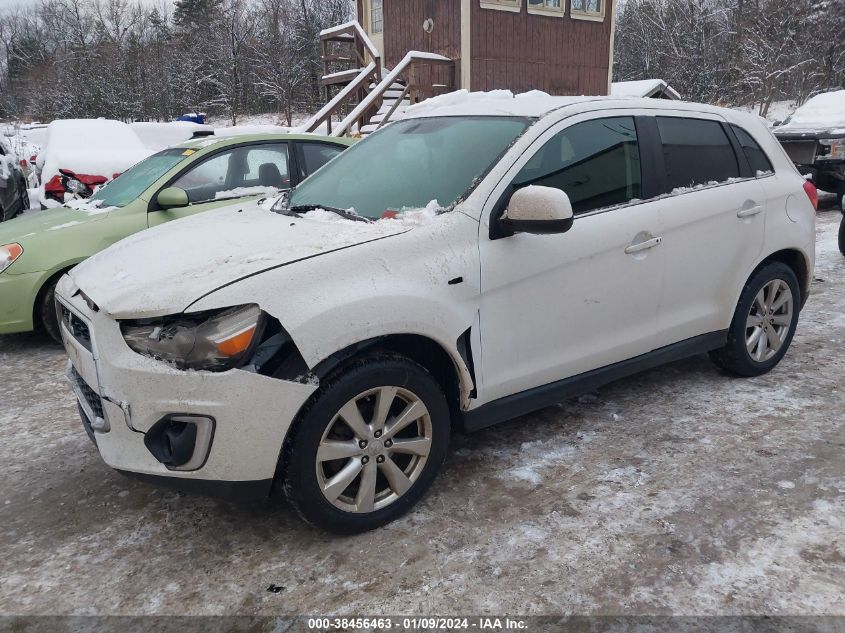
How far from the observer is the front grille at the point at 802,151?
10.9 m

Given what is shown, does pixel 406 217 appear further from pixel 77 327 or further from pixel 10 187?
pixel 10 187

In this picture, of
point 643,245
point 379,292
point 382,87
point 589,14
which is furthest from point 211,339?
point 589,14

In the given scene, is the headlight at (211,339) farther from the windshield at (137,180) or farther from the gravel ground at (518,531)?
the windshield at (137,180)

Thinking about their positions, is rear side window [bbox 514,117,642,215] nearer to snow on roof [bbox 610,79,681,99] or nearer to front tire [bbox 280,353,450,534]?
front tire [bbox 280,353,450,534]

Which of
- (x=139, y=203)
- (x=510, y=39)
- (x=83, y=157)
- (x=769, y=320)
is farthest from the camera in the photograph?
(x=510, y=39)

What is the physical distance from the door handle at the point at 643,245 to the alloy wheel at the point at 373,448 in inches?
54.4

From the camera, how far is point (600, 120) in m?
3.47

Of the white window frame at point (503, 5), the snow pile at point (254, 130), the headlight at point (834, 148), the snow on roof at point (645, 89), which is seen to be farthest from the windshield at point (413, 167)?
the snow on roof at point (645, 89)

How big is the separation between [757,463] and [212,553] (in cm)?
252

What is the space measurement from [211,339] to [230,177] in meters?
3.66

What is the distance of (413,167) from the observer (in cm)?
343

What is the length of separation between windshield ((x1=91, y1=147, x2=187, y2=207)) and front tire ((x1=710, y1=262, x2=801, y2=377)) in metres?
4.36

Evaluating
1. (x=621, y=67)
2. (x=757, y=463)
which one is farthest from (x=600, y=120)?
(x=621, y=67)

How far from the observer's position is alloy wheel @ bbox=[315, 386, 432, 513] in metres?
2.63
